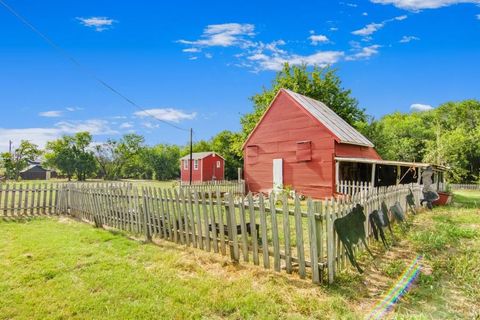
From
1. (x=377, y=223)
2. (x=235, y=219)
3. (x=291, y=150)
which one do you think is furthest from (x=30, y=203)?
(x=291, y=150)

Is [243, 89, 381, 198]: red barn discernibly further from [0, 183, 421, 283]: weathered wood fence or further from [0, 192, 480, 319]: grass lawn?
[0, 192, 480, 319]: grass lawn

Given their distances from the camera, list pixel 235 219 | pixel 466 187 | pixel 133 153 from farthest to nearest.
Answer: pixel 133 153 → pixel 466 187 → pixel 235 219

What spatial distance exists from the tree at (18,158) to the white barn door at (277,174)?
53227 mm

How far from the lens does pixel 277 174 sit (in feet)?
60.4

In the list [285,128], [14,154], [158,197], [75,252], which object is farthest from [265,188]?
[14,154]

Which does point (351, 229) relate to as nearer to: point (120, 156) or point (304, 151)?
point (304, 151)

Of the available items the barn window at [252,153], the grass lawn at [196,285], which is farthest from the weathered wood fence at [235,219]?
the barn window at [252,153]

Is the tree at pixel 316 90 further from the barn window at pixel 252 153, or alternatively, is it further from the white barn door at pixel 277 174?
the white barn door at pixel 277 174

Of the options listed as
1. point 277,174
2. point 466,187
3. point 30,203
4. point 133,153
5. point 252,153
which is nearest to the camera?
point 30,203

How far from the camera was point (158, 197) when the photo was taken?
Answer: 7102mm

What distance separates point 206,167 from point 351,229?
1375 inches

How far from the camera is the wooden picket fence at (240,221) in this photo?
4.57 m

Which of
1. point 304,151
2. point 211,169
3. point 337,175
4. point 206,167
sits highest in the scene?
point 304,151

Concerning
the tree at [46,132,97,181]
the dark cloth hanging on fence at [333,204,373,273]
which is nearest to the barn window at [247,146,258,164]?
the dark cloth hanging on fence at [333,204,373,273]
